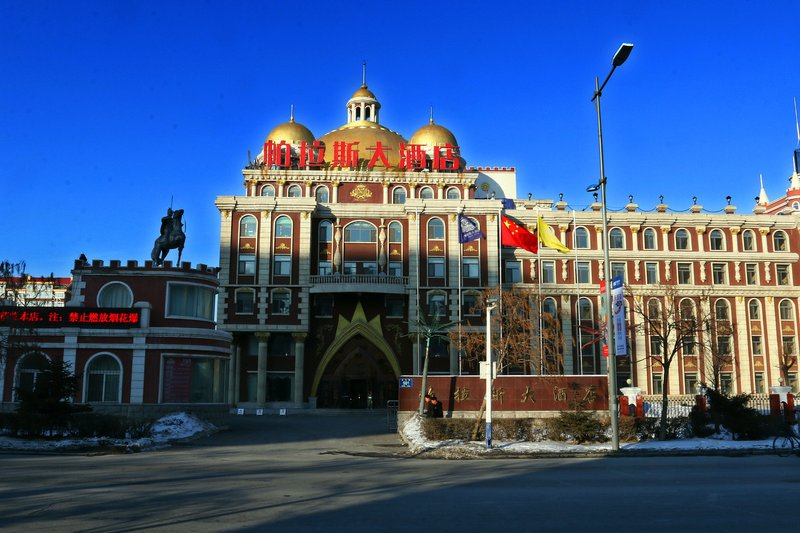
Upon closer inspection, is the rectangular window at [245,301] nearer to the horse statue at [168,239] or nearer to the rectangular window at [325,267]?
the rectangular window at [325,267]

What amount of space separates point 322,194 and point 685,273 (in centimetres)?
3393

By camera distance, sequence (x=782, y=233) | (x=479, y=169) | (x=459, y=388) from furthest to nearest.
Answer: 1. (x=479, y=169)
2. (x=782, y=233)
3. (x=459, y=388)

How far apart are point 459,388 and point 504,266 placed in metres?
32.7

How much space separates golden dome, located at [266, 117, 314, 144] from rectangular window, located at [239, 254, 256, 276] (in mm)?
16190

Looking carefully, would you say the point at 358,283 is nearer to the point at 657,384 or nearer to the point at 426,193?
the point at 426,193

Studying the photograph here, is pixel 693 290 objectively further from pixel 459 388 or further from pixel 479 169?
pixel 459 388

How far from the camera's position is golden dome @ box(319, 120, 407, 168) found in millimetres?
70000

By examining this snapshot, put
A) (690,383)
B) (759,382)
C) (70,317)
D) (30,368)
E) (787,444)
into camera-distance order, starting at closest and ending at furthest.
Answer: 1. (787,444)
2. (30,368)
3. (70,317)
4. (690,383)
5. (759,382)

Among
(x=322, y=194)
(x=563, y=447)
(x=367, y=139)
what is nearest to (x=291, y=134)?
(x=367, y=139)

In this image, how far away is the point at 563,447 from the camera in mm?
25531

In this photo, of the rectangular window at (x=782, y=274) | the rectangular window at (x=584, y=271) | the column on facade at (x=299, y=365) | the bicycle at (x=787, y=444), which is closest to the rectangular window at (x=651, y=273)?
the rectangular window at (x=584, y=271)

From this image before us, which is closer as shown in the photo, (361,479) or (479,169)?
(361,479)

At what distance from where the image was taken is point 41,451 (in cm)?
2561

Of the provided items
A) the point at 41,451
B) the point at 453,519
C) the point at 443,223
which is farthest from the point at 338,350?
the point at 453,519
